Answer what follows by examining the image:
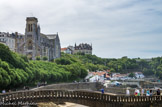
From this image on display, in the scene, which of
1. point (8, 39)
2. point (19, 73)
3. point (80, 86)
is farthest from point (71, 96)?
point (8, 39)

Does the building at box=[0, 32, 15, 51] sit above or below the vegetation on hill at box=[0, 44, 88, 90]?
above

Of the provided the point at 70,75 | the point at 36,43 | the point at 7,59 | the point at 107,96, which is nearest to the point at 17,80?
the point at 7,59

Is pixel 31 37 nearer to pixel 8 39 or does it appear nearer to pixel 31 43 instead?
pixel 31 43

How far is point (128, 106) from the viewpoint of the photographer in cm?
3084

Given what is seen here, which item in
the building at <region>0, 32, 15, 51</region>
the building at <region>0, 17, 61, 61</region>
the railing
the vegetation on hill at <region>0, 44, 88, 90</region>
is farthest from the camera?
the building at <region>0, 32, 15, 51</region>

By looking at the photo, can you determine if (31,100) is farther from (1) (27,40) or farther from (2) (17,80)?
(1) (27,40)

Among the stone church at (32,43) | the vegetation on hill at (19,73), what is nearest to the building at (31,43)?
the stone church at (32,43)

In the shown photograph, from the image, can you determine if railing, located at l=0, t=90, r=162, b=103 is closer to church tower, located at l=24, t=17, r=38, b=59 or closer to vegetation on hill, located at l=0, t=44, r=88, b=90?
vegetation on hill, located at l=0, t=44, r=88, b=90

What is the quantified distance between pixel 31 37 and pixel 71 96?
104 metres

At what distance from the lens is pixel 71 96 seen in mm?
34406

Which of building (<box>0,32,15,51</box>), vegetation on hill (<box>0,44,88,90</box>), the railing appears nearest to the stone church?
building (<box>0,32,15,51</box>)

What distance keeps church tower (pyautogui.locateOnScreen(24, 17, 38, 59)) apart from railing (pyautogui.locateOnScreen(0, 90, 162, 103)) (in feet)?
322

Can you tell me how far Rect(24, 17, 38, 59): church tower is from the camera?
132738 millimetres

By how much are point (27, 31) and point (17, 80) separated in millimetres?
86960
